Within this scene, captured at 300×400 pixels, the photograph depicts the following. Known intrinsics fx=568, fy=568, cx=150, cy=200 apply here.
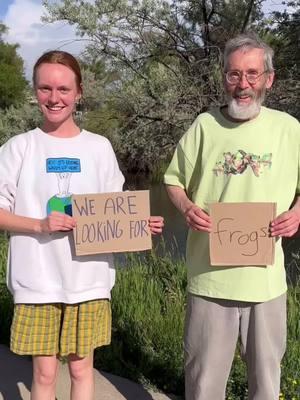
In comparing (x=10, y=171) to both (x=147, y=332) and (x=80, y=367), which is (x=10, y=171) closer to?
(x=80, y=367)

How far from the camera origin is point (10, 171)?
2.37 m

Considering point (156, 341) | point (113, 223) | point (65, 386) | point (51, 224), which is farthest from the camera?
point (156, 341)

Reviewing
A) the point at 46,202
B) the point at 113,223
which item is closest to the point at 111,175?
the point at 113,223

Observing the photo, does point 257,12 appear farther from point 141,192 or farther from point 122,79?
point 141,192

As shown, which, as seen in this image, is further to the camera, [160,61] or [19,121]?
[19,121]

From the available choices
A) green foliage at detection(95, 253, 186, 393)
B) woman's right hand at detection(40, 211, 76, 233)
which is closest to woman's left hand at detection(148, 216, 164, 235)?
woman's right hand at detection(40, 211, 76, 233)

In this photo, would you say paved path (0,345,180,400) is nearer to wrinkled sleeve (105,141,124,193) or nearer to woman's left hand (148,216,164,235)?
woman's left hand (148,216,164,235)

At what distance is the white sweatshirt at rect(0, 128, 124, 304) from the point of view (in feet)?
7.77

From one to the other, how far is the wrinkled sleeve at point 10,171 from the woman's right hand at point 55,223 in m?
0.19

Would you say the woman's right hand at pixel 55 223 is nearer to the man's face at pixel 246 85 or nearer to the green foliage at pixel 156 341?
the man's face at pixel 246 85

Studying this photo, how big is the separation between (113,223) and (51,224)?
0.32 meters

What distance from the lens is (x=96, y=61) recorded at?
10086 millimetres

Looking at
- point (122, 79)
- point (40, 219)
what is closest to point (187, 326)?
point (40, 219)

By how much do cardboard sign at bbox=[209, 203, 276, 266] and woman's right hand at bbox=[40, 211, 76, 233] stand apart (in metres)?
0.61
